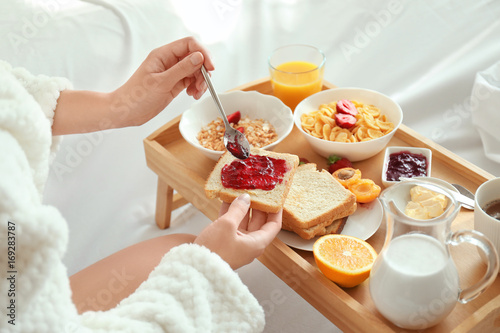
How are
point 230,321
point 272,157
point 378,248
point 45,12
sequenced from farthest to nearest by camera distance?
point 45,12
point 272,157
point 378,248
point 230,321

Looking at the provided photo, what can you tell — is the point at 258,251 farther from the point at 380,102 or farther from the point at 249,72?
the point at 249,72

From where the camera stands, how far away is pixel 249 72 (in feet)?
8.01

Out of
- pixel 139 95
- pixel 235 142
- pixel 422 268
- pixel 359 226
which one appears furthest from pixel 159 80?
pixel 422 268

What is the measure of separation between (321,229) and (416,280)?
0.34m

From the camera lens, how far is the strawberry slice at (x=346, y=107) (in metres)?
1.45

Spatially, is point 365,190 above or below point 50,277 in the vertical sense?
below

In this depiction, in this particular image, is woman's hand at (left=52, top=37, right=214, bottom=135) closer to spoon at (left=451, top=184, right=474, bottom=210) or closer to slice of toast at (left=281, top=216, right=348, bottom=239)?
slice of toast at (left=281, top=216, right=348, bottom=239)

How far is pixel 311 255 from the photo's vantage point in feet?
3.85

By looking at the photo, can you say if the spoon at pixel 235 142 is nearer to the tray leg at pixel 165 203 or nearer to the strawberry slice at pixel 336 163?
the strawberry slice at pixel 336 163

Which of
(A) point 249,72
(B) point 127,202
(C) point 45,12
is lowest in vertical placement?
(B) point 127,202

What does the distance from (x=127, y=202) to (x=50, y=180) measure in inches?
11.9

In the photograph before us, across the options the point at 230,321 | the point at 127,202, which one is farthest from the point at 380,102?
the point at 127,202

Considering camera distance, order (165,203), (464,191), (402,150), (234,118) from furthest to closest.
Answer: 1. (165,203)
2. (234,118)
3. (402,150)
4. (464,191)

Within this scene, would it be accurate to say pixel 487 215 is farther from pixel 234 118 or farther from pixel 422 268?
pixel 234 118
